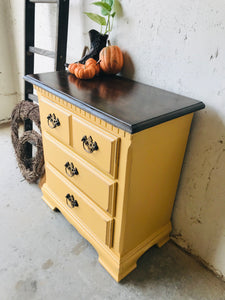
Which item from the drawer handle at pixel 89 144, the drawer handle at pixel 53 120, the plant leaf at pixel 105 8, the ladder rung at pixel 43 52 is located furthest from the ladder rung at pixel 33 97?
the drawer handle at pixel 89 144

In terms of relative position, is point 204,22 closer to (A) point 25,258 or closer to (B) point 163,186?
(B) point 163,186

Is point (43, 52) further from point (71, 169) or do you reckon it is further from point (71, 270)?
point (71, 270)

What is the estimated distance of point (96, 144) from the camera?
3.30ft

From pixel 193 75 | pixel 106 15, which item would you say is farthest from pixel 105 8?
pixel 193 75

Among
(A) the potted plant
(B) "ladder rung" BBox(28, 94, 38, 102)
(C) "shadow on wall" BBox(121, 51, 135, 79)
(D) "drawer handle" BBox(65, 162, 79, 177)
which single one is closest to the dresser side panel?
(D) "drawer handle" BBox(65, 162, 79, 177)

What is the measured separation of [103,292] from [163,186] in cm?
60

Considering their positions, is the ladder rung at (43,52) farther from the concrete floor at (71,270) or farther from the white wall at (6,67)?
the concrete floor at (71,270)

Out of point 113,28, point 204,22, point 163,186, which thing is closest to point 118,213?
point 163,186

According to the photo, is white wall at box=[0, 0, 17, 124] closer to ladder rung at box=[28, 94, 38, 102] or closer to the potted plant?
ladder rung at box=[28, 94, 38, 102]

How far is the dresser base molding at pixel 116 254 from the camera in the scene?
120cm

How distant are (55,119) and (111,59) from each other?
45 centimetres

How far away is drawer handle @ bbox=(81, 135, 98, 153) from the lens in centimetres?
101

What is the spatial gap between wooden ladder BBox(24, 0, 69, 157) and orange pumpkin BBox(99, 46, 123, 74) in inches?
18.3

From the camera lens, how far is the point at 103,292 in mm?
1178
